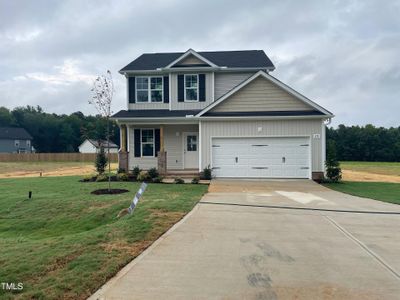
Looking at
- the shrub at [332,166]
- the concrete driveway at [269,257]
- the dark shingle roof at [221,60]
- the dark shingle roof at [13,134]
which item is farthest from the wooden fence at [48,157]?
the concrete driveway at [269,257]

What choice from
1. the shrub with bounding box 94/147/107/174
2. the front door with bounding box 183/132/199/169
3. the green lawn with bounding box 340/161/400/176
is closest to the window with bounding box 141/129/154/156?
the front door with bounding box 183/132/199/169

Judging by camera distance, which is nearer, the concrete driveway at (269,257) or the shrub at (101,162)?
the concrete driveway at (269,257)

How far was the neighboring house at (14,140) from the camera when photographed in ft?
257

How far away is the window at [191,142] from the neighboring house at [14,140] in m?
70.7

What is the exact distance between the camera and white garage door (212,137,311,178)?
714 inches

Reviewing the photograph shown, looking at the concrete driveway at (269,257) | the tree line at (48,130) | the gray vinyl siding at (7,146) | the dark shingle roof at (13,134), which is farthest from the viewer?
the tree line at (48,130)

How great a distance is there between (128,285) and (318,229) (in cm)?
481

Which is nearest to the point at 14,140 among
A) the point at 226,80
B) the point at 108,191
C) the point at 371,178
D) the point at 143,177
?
the point at 226,80

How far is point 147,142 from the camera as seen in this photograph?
21.1m

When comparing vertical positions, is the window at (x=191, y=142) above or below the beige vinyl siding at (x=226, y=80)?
below

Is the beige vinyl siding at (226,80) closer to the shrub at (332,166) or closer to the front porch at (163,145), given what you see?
the front porch at (163,145)

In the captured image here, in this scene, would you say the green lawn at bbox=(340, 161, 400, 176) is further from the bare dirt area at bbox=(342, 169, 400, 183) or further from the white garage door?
the white garage door

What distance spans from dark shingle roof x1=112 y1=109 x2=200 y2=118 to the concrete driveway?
34.4 feet

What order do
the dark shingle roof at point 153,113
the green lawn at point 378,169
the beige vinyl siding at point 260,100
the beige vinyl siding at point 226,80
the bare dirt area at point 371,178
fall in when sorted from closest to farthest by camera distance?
1. the beige vinyl siding at point 260,100
2. the dark shingle roof at point 153,113
3. the bare dirt area at point 371,178
4. the beige vinyl siding at point 226,80
5. the green lawn at point 378,169
